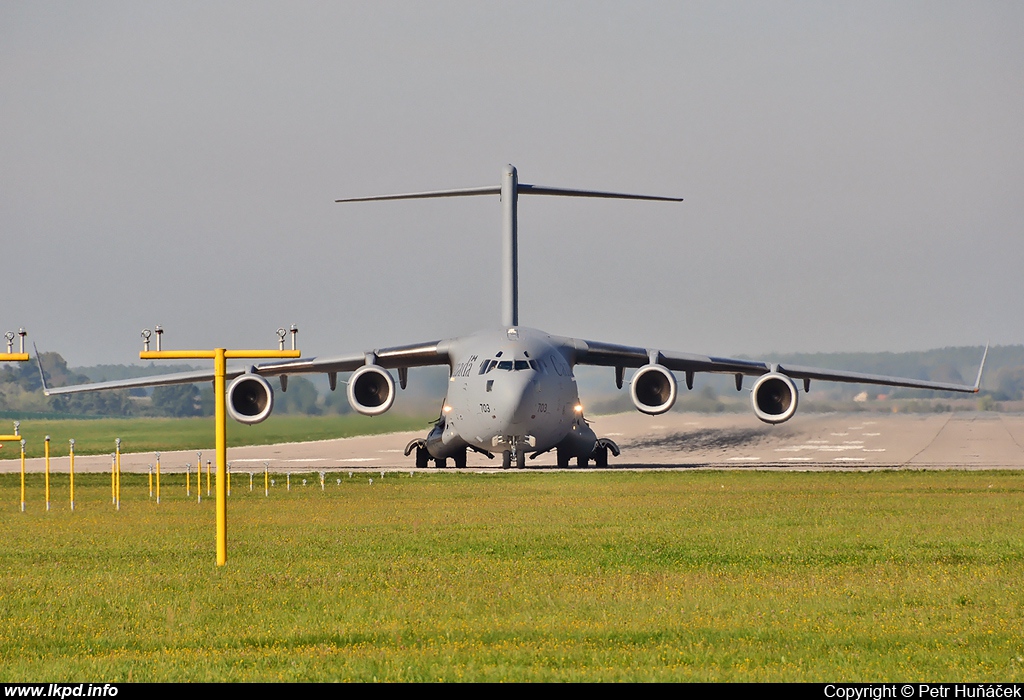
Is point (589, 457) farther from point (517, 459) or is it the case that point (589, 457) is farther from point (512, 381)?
point (512, 381)

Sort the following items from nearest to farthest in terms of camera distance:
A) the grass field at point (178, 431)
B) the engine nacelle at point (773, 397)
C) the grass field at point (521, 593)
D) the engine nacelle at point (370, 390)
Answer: the grass field at point (521, 593) → the engine nacelle at point (370, 390) → the engine nacelle at point (773, 397) → the grass field at point (178, 431)

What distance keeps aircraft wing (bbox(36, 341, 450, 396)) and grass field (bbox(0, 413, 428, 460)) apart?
131cm

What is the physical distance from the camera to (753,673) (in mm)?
8812

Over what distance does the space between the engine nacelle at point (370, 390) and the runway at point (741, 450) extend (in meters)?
1.66

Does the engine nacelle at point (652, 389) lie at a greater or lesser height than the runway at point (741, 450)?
greater

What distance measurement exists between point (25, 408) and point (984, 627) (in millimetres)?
45805

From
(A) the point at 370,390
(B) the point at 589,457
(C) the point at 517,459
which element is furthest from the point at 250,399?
(B) the point at 589,457

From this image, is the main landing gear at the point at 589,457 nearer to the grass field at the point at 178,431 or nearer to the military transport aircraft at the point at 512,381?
the military transport aircraft at the point at 512,381

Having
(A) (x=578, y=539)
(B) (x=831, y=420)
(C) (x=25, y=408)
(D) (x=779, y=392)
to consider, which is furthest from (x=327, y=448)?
(A) (x=578, y=539)

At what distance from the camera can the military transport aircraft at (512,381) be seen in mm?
32250

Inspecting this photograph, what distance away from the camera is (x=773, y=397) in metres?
35.8

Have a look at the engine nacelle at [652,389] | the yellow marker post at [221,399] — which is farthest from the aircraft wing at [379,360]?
the yellow marker post at [221,399]

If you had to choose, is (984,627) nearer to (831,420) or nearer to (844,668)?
(844,668)

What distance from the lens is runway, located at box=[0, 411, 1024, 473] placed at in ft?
122
